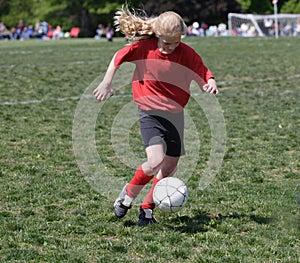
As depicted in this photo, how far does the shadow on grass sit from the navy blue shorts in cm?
56

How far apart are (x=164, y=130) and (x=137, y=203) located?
1.07 metres

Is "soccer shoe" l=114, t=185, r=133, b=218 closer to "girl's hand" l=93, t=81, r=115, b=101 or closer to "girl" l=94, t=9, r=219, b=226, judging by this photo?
"girl" l=94, t=9, r=219, b=226

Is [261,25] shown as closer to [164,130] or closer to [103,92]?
[164,130]

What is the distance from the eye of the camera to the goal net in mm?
50531

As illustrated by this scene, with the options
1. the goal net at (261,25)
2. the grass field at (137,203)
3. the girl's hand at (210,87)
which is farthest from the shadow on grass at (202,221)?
the goal net at (261,25)

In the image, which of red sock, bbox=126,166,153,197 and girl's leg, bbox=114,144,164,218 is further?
red sock, bbox=126,166,153,197

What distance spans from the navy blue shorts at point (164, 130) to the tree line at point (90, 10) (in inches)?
2362

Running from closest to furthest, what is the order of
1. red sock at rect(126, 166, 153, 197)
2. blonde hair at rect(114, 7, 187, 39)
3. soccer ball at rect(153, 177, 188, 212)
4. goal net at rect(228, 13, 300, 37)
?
blonde hair at rect(114, 7, 187, 39) < soccer ball at rect(153, 177, 188, 212) < red sock at rect(126, 166, 153, 197) < goal net at rect(228, 13, 300, 37)

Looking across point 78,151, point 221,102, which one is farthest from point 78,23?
point 78,151

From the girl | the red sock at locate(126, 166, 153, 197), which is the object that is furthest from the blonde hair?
the red sock at locate(126, 166, 153, 197)

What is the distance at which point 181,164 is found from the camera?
8273 mm

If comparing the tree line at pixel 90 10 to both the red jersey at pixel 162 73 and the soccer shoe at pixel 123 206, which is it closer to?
the red jersey at pixel 162 73

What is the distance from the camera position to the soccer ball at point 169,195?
5.52 meters

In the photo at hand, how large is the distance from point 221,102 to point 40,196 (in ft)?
25.5
